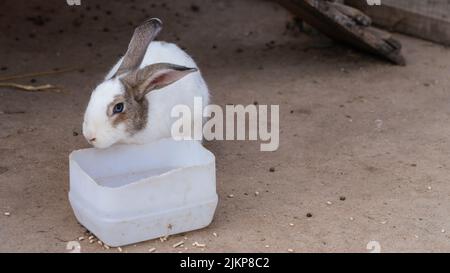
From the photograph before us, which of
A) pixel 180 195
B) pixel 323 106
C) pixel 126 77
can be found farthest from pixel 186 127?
pixel 323 106

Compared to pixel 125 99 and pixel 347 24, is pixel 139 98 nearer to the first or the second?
pixel 125 99

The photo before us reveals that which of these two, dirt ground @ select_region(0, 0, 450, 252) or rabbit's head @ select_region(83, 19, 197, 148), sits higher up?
rabbit's head @ select_region(83, 19, 197, 148)

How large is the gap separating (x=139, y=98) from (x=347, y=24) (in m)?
2.35

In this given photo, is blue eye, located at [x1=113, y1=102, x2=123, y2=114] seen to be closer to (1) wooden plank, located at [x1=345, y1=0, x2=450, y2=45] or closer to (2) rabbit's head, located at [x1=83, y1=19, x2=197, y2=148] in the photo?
Result: (2) rabbit's head, located at [x1=83, y1=19, x2=197, y2=148]

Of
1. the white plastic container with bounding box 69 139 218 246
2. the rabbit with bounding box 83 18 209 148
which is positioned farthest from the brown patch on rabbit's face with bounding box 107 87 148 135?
the white plastic container with bounding box 69 139 218 246

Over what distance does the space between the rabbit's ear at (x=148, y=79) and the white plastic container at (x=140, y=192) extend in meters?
0.25

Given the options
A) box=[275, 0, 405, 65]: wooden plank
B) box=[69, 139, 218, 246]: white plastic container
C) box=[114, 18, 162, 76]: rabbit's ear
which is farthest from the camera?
box=[275, 0, 405, 65]: wooden plank

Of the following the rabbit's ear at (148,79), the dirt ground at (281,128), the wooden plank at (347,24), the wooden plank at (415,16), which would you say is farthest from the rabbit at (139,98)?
the wooden plank at (415,16)

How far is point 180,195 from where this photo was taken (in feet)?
11.2

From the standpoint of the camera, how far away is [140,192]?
3314 millimetres

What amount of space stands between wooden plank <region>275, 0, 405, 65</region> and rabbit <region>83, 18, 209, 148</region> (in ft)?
5.72

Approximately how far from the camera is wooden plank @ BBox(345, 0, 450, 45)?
21.3 feet

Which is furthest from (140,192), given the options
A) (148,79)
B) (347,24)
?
(347,24)

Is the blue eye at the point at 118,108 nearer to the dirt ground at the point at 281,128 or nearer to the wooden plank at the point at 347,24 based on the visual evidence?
the dirt ground at the point at 281,128
